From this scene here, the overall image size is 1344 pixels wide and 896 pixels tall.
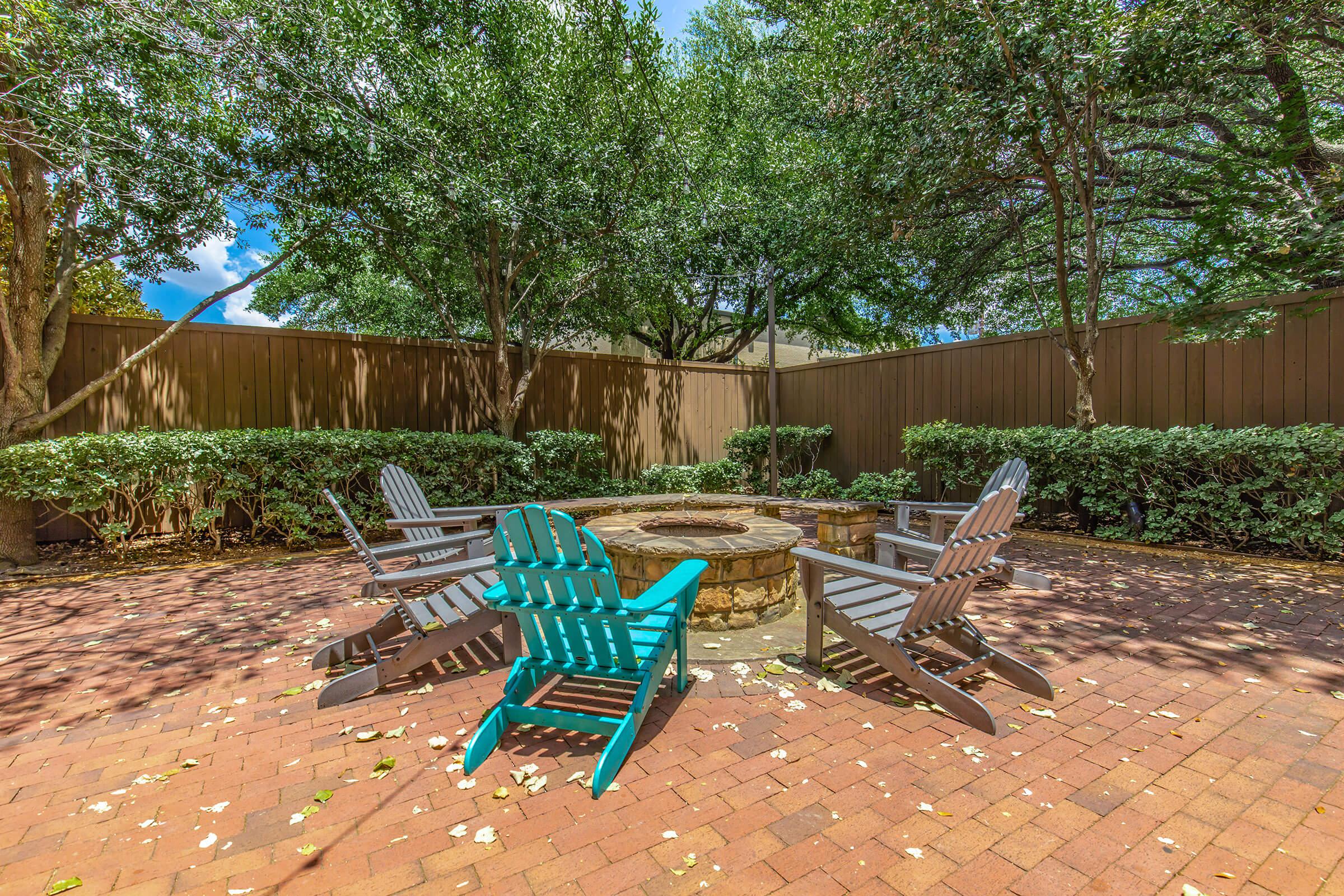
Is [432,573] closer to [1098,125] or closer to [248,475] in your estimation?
[248,475]

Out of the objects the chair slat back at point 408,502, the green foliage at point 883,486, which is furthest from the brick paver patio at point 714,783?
the green foliage at point 883,486

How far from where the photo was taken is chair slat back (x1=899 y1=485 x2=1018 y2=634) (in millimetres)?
2254

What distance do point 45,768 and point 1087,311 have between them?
7.68 meters

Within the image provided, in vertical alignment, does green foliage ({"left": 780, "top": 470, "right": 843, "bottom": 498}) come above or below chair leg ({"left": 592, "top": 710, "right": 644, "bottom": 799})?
above

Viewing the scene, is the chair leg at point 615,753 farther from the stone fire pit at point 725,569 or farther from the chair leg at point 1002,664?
the chair leg at point 1002,664

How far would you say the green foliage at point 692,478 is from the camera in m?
8.46

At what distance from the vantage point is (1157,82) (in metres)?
4.61

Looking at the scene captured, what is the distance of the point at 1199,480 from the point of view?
4.99m

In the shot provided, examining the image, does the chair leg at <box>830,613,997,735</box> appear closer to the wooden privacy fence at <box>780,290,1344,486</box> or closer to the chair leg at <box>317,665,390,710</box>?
the chair leg at <box>317,665,390,710</box>

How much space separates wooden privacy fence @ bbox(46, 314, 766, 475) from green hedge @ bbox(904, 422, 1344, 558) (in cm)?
454

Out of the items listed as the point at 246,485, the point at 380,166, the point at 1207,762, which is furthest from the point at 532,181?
the point at 1207,762

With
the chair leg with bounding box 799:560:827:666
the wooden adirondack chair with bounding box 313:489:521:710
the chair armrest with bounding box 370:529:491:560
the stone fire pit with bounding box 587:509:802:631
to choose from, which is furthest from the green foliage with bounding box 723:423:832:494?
the wooden adirondack chair with bounding box 313:489:521:710

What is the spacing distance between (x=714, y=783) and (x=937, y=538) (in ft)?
8.97

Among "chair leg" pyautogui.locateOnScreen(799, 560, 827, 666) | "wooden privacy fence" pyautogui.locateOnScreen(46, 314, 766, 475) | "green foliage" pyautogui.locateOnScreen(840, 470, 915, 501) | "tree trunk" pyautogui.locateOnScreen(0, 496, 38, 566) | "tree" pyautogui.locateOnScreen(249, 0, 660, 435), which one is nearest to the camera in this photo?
"chair leg" pyautogui.locateOnScreen(799, 560, 827, 666)
